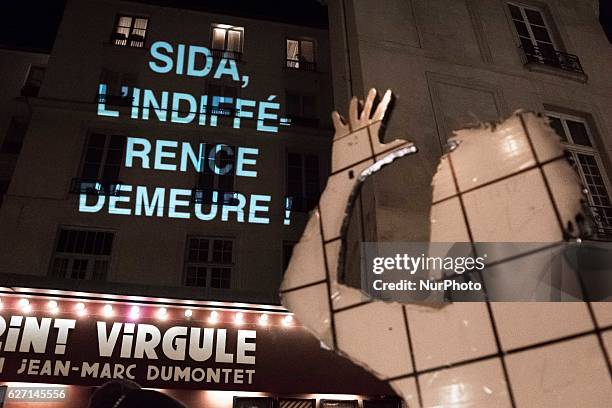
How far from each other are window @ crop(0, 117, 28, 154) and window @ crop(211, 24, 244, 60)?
642 cm

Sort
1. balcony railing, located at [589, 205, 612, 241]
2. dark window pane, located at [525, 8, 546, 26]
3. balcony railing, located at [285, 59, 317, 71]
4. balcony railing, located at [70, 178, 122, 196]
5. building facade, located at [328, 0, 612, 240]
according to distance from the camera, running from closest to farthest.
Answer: balcony railing, located at [589, 205, 612, 241] < building facade, located at [328, 0, 612, 240] < dark window pane, located at [525, 8, 546, 26] < balcony railing, located at [70, 178, 122, 196] < balcony railing, located at [285, 59, 317, 71]

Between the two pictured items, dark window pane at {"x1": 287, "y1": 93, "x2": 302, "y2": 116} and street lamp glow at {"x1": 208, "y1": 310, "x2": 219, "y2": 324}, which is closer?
street lamp glow at {"x1": 208, "y1": 310, "x2": 219, "y2": 324}

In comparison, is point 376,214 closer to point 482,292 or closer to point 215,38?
point 482,292

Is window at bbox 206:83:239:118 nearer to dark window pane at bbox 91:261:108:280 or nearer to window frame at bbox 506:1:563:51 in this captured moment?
dark window pane at bbox 91:261:108:280

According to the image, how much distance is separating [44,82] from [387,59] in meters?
9.53

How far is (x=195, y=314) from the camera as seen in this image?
329 inches

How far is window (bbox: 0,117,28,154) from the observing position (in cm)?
1418

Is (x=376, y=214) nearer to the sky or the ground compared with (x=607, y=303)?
nearer to the sky

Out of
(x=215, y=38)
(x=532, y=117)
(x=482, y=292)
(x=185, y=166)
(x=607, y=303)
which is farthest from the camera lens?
(x=215, y=38)

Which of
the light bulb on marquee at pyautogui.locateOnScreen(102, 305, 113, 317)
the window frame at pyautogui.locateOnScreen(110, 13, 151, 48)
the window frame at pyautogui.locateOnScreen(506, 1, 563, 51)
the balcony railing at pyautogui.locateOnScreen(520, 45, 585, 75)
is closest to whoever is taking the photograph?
the light bulb on marquee at pyautogui.locateOnScreen(102, 305, 113, 317)

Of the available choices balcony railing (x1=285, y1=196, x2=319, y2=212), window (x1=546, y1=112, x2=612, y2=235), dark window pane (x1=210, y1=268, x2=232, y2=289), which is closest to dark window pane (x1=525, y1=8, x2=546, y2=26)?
window (x1=546, y1=112, x2=612, y2=235)

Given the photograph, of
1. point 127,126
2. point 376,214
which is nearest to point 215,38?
point 127,126

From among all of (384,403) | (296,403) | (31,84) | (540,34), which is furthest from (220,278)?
(31,84)

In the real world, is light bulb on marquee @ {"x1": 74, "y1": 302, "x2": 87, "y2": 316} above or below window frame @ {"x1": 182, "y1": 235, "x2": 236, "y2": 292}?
below
